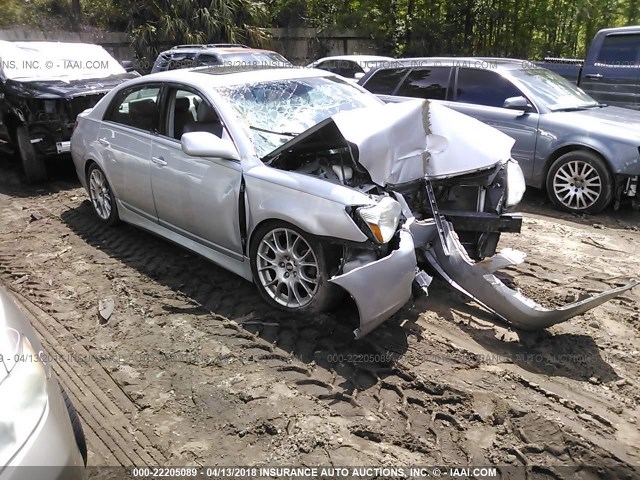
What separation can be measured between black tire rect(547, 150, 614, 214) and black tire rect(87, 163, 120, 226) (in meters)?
5.08

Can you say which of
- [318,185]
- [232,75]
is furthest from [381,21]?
[318,185]

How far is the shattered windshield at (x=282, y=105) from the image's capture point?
13.5ft

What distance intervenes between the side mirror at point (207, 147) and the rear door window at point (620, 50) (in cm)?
736

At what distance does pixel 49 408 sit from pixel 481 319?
2.86m

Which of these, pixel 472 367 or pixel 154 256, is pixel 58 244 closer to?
pixel 154 256

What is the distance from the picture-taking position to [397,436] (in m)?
2.78

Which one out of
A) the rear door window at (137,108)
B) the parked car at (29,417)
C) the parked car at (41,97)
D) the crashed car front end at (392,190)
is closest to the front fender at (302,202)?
the crashed car front end at (392,190)

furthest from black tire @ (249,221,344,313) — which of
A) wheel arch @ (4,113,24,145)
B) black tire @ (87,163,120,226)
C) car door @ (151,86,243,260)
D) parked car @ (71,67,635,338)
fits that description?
wheel arch @ (4,113,24,145)

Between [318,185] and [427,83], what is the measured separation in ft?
15.1

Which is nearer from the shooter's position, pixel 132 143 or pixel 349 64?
pixel 132 143

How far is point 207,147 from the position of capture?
12.7ft

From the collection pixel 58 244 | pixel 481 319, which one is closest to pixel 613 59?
pixel 481 319

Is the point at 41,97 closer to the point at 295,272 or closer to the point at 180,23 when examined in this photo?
the point at 295,272

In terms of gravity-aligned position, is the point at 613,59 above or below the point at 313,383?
above
